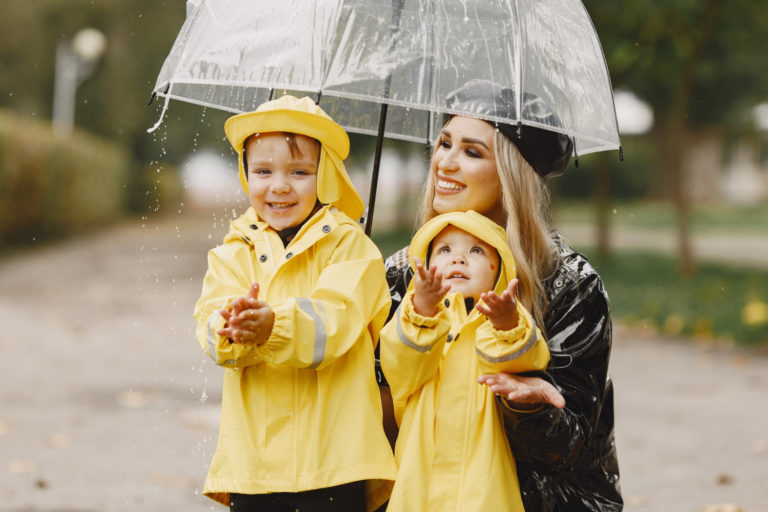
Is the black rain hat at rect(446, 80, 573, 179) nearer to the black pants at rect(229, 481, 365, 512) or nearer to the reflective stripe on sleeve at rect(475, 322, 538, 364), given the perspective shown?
the reflective stripe on sleeve at rect(475, 322, 538, 364)

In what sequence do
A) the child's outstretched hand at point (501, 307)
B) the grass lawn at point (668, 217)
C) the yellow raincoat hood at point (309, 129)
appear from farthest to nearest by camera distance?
the grass lawn at point (668, 217), the yellow raincoat hood at point (309, 129), the child's outstretched hand at point (501, 307)

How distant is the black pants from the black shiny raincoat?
40 cm

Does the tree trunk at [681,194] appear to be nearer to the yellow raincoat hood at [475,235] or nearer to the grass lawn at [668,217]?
the grass lawn at [668,217]

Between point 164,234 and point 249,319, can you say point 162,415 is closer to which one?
point 249,319

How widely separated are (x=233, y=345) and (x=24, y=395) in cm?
Answer: 674

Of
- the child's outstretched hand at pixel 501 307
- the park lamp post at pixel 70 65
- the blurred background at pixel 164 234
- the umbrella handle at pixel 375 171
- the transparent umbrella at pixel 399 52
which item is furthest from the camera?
the park lamp post at pixel 70 65

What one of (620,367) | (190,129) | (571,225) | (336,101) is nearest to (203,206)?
(190,129)

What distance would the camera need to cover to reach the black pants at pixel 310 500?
9.35 ft

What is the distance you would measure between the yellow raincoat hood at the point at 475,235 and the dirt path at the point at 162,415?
3.34 ft

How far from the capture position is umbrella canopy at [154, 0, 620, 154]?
3277 millimetres

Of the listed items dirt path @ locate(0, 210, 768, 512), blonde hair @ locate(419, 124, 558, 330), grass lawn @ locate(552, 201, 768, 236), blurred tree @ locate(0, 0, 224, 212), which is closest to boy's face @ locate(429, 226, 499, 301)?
blonde hair @ locate(419, 124, 558, 330)

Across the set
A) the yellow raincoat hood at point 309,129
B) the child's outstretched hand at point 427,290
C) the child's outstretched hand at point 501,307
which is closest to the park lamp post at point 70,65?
the yellow raincoat hood at point 309,129

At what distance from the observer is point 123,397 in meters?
8.84

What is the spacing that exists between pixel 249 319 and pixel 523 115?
3.64ft
